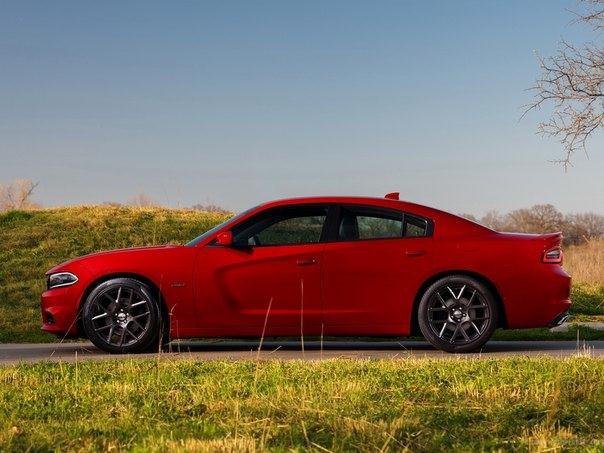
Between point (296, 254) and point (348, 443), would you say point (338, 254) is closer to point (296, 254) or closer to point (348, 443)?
point (296, 254)

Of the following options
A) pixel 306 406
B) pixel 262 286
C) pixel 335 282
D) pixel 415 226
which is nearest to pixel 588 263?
pixel 415 226

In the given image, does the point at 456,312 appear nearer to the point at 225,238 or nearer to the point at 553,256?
the point at 553,256

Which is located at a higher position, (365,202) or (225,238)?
(365,202)

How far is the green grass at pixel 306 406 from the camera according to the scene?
524cm

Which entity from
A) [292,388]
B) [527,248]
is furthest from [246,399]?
[527,248]

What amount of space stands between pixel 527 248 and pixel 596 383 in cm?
316

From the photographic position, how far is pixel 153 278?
401 inches

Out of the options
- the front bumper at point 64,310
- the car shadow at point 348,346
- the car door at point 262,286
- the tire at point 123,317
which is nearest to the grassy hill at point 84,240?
the car shadow at point 348,346

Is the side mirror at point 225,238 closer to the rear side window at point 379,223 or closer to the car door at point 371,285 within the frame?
the car door at point 371,285

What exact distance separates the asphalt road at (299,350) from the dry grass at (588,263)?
35.7 ft

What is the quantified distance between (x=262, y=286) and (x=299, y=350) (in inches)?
53.0

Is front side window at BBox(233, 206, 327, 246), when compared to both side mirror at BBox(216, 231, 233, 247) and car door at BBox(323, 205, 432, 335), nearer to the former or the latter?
side mirror at BBox(216, 231, 233, 247)

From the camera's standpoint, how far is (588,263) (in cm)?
2388

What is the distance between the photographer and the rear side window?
10281mm
